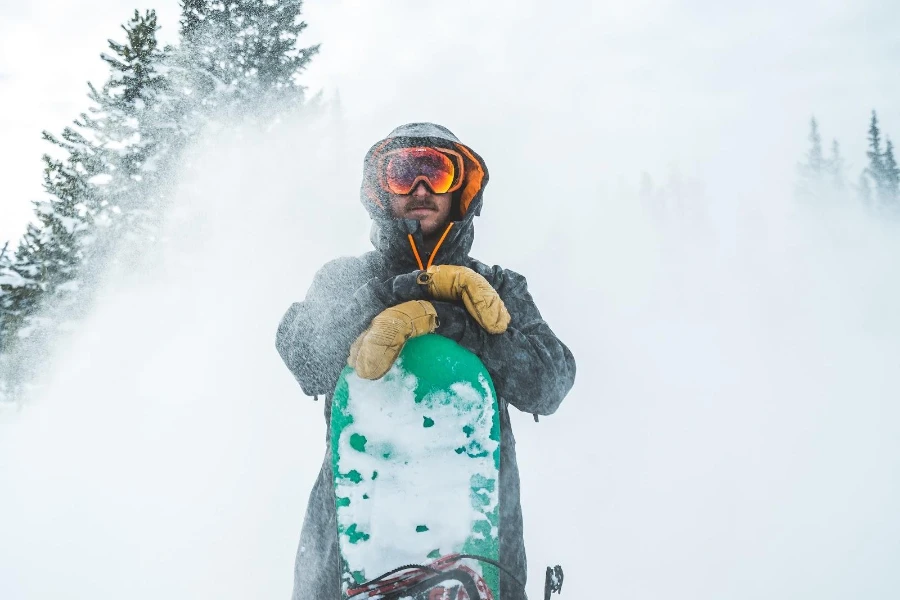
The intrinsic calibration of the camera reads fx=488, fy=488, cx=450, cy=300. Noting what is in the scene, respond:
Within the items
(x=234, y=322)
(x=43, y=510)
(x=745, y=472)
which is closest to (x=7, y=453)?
(x=43, y=510)

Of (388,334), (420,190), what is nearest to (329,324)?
(388,334)

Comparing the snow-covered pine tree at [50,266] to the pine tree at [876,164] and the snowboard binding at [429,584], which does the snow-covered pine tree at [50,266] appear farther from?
the pine tree at [876,164]

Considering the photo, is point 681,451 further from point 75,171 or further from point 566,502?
point 75,171

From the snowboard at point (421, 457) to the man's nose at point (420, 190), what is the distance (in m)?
0.60

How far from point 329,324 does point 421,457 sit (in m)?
0.51

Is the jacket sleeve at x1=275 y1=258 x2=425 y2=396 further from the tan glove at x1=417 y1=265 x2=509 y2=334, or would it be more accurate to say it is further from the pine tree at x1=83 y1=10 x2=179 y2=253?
the pine tree at x1=83 y1=10 x2=179 y2=253

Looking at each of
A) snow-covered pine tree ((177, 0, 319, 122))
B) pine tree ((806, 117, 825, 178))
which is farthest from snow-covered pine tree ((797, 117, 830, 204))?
snow-covered pine tree ((177, 0, 319, 122))

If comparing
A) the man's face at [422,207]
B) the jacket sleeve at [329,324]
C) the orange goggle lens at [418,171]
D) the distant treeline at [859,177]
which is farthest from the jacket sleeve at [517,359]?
the distant treeline at [859,177]

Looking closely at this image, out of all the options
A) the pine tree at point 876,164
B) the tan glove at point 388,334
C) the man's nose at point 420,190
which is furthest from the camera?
the pine tree at point 876,164

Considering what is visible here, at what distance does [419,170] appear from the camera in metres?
1.89

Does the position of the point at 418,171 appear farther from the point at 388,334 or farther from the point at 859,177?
the point at 859,177

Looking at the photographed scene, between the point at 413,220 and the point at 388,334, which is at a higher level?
the point at 413,220

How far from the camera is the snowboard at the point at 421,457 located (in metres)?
1.52

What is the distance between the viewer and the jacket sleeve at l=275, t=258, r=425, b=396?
143cm
